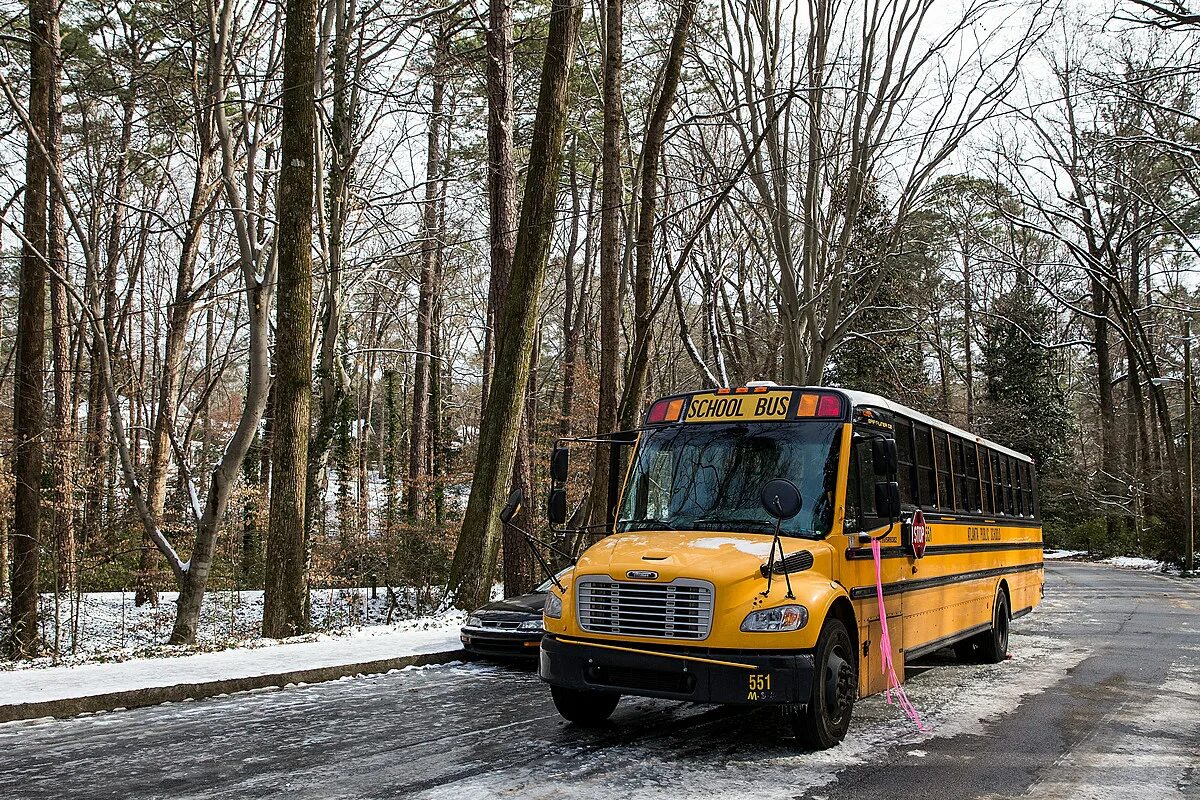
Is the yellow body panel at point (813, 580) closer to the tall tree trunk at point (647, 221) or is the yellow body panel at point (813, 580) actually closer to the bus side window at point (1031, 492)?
the bus side window at point (1031, 492)

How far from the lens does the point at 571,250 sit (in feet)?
129

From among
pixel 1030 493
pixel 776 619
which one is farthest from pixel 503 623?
pixel 1030 493

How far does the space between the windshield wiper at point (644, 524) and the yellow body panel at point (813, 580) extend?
0.10 m

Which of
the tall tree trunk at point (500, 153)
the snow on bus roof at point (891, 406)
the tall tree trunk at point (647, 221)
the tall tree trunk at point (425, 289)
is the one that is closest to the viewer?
the snow on bus roof at point (891, 406)

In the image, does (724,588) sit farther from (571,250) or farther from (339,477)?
(571,250)

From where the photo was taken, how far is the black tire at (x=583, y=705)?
26.9 feet

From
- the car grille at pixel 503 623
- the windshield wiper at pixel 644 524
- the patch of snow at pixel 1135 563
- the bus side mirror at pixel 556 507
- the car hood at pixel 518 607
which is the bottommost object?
the patch of snow at pixel 1135 563

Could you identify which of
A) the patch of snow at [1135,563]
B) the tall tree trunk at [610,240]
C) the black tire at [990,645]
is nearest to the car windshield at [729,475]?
the black tire at [990,645]

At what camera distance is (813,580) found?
25.3 ft

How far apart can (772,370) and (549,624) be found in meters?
26.7

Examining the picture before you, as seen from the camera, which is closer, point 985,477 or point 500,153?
point 985,477

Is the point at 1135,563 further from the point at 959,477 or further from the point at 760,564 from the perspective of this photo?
the point at 760,564

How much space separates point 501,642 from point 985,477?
6.53 metres

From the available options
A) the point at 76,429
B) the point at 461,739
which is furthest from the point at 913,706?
the point at 76,429
